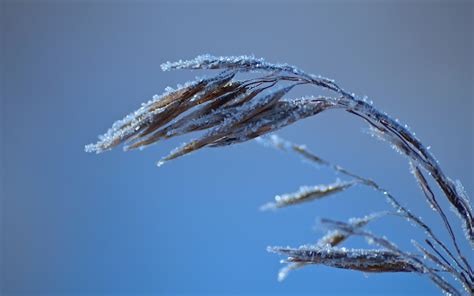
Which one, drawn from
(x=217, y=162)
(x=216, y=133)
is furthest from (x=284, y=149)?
(x=217, y=162)

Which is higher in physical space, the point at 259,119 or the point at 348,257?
A: the point at 259,119

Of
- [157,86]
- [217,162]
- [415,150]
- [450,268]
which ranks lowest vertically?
[450,268]

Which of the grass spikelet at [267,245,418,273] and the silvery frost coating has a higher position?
the silvery frost coating

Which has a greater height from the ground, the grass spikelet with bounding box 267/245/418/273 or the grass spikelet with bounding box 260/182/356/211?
the grass spikelet with bounding box 260/182/356/211

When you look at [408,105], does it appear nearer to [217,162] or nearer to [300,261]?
[217,162]

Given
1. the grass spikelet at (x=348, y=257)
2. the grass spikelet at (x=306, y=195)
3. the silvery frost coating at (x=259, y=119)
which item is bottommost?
the grass spikelet at (x=348, y=257)

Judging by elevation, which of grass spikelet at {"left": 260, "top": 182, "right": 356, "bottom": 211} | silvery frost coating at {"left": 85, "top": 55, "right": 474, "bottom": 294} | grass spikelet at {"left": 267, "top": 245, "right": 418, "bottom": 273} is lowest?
grass spikelet at {"left": 267, "top": 245, "right": 418, "bottom": 273}

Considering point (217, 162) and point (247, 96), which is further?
point (217, 162)

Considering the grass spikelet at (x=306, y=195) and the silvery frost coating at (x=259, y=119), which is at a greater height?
the silvery frost coating at (x=259, y=119)
